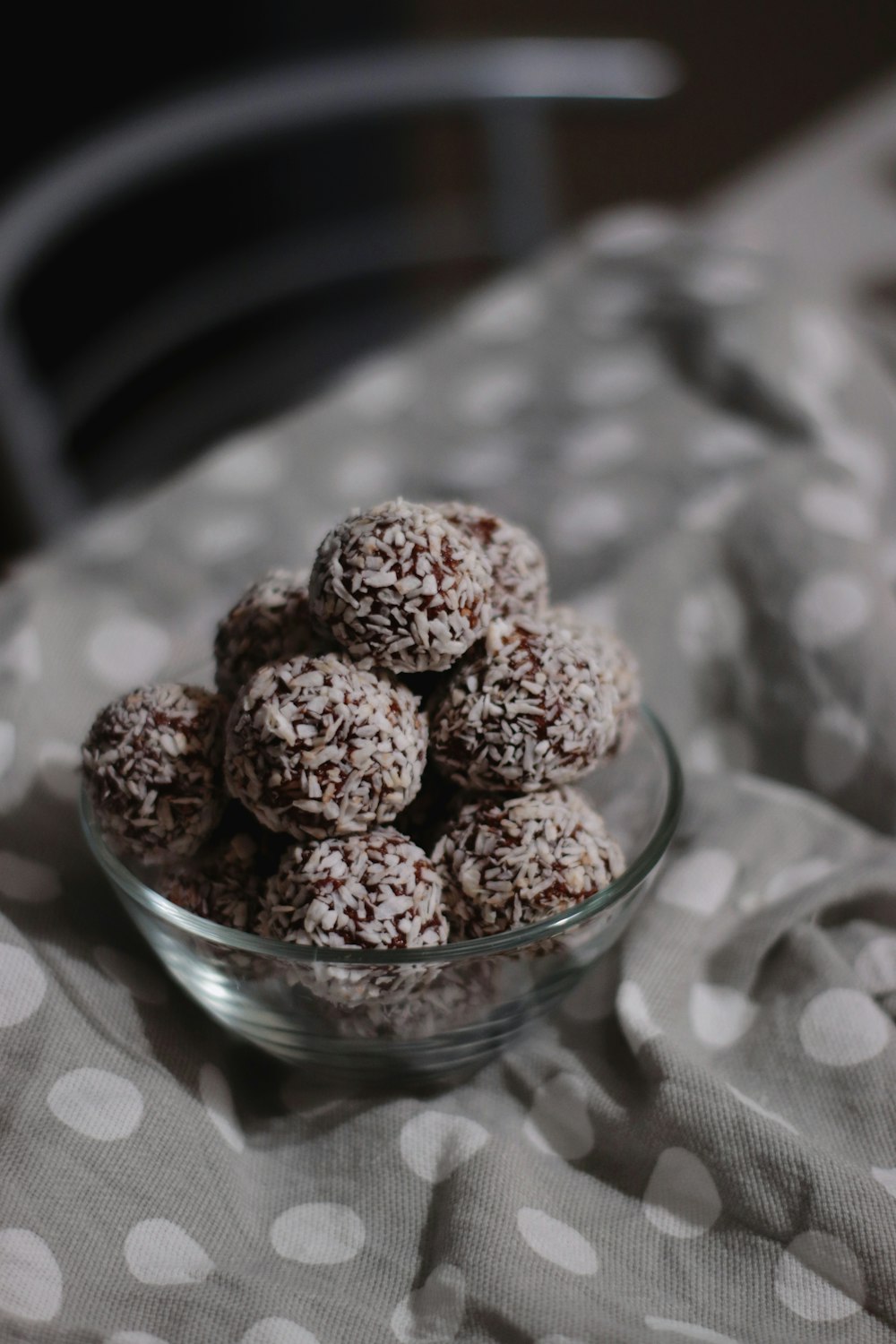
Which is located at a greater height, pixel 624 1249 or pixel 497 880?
pixel 497 880

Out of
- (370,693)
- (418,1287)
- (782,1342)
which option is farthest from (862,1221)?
(370,693)

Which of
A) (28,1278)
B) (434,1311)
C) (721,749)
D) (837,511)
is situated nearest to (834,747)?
(721,749)

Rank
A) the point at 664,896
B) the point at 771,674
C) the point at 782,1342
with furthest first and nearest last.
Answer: the point at 771,674 < the point at 664,896 < the point at 782,1342

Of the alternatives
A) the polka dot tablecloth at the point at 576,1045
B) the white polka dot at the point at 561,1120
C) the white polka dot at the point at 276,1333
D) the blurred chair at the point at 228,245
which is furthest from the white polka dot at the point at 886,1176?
the blurred chair at the point at 228,245

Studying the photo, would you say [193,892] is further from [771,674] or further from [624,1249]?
[771,674]

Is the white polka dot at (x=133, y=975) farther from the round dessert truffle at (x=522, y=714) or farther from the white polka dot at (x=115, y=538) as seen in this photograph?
the white polka dot at (x=115, y=538)

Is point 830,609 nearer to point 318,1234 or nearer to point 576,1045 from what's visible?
point 576,1045
